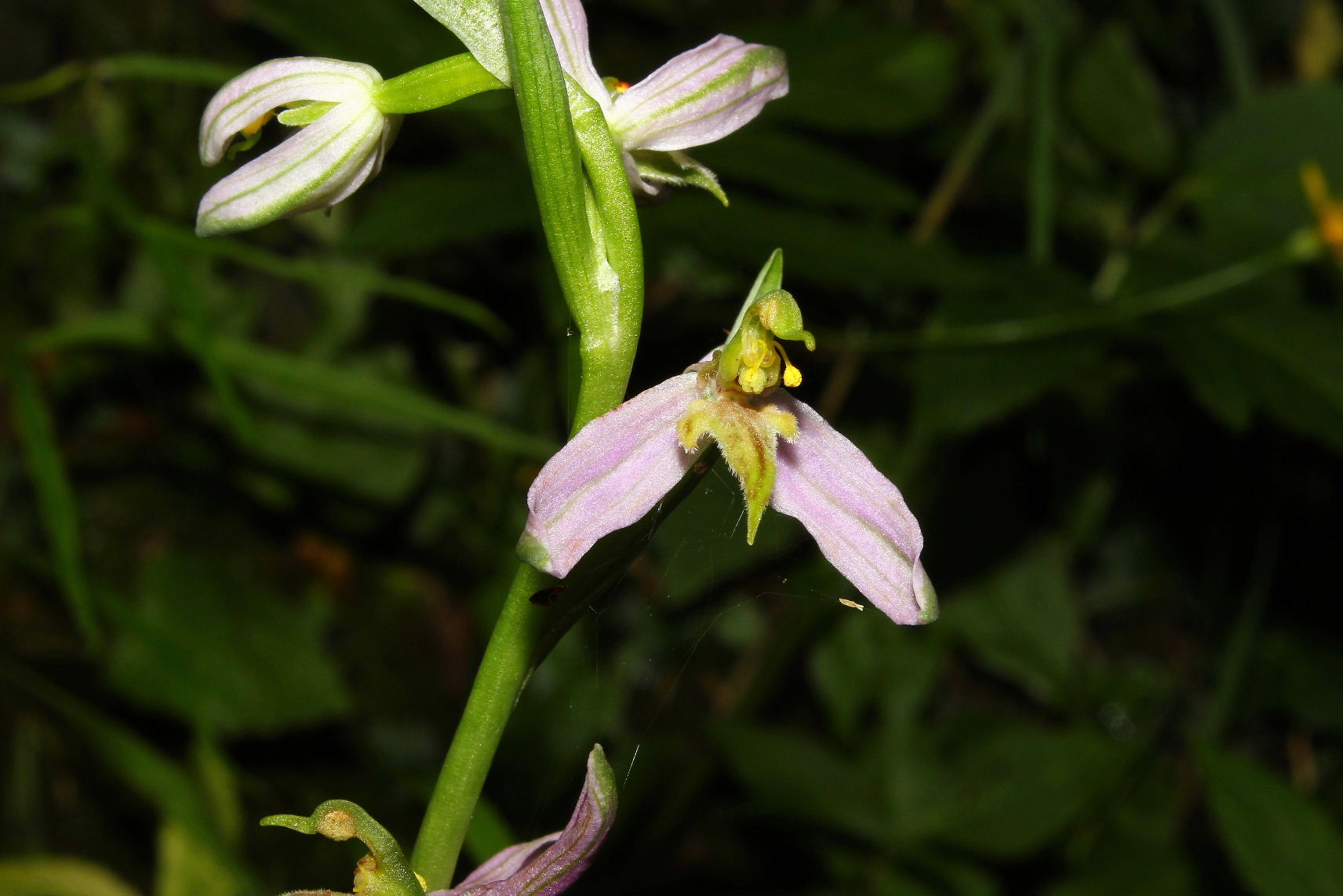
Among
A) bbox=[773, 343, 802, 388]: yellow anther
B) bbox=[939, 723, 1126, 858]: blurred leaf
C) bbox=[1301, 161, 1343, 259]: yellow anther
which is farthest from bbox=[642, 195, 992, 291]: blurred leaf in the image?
bbox=[939, 723, 1126, 858]: blurred leaf

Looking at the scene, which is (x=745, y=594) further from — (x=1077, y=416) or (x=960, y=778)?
(x=1077, y=416)

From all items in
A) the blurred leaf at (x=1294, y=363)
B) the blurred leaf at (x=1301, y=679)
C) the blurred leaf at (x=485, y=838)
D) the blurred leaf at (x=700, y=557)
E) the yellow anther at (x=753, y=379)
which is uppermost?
the yellow anther at (x=753, y=379)

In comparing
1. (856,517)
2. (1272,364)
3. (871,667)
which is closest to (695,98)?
(856,517)

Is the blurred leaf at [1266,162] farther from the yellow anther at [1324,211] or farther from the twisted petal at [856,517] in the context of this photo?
the twisted petal at [856,517]

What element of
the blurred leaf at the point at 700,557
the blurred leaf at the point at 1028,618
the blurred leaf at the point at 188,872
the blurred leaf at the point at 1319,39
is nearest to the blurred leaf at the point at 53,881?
the blurred leaf at the point at 188,872

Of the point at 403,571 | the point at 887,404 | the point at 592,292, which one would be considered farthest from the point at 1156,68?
the point at 592,292

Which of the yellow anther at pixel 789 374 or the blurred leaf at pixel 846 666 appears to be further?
the blurred leaf at pixel 846 666

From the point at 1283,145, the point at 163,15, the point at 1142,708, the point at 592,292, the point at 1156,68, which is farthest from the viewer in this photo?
the point at 1156,68
